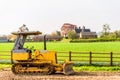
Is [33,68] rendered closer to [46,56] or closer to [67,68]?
[46,56]

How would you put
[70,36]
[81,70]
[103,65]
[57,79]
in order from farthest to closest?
[70,36], [103,65], [81,70], [57,79]

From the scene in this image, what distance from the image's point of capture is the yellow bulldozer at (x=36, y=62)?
20.3m

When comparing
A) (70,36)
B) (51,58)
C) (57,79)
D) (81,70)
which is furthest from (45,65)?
(70,36)

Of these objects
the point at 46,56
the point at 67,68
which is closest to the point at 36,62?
the point at 46,56

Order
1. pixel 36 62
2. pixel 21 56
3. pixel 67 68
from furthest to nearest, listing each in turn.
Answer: pixel 21 56 < pixel 67 68 < pixel 36 62

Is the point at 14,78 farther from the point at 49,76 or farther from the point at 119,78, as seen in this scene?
the point at 119,78

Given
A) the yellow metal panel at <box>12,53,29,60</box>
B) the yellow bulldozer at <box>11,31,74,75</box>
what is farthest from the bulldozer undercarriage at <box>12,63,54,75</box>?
the yellow metal panel at <box>12,53,29,60</box>

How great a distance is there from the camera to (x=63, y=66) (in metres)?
20.2

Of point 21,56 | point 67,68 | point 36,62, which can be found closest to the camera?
point 36,62

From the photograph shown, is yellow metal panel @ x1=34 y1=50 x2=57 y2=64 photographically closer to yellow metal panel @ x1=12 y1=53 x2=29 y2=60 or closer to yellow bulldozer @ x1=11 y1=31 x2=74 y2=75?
yellow bulldozer @ x1=11 y1=31 x2=74 y2=75

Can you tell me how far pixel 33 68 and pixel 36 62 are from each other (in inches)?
15.4

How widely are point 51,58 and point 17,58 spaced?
1999mm

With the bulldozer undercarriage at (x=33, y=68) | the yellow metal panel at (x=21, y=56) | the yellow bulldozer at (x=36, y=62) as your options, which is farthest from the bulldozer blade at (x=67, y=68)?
the yellow metal panel at (x=21, y=56)

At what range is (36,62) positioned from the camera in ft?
67.2
